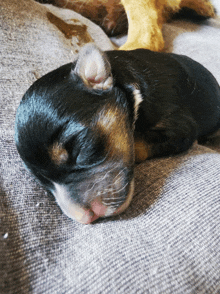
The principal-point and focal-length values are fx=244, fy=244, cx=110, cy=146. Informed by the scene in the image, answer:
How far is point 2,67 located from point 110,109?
98cm

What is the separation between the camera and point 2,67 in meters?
1.72

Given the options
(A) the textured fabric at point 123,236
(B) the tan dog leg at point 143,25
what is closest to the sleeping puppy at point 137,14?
(B) the tan dog leg at point 143,25

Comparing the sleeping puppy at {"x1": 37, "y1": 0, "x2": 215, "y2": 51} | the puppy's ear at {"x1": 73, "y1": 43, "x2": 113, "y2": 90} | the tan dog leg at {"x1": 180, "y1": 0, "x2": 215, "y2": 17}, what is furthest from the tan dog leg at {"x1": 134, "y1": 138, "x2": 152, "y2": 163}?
the tan dog leg at {"x1": 180, "y1": 0, "x2": 215, "y2": 17}

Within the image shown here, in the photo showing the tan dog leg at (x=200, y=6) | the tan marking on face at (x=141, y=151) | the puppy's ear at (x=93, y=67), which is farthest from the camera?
the tan dog leg at (x=200, y=6)

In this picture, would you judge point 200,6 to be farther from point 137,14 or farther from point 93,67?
point 93,67

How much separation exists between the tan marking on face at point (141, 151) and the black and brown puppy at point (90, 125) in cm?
2

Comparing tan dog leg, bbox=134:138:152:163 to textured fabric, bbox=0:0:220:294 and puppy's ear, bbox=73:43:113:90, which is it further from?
puppy's ear, bbox=73:43:113:90

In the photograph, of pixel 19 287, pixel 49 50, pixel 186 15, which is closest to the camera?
pixel 19 287

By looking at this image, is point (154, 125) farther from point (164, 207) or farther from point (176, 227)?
point (176, 227)

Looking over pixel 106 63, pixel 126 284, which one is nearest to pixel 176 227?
pixel 126 284

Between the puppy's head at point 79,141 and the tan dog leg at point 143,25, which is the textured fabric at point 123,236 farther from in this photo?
the tan dog leg at point 143,25

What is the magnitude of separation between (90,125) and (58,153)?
195mm

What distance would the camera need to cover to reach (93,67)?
4.16 ft

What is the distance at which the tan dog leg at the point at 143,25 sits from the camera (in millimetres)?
2686
